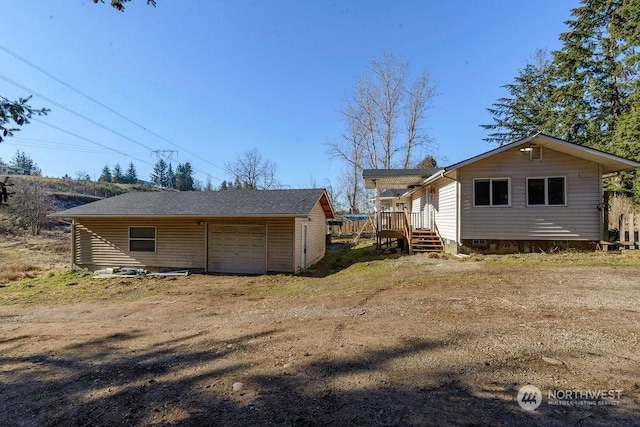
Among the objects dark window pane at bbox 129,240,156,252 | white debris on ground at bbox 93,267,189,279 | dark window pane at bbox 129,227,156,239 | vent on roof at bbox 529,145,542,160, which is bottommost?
white debris on ground at bbox 93,267,189,279

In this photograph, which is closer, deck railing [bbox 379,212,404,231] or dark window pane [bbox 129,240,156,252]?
dark window pane [bbox 129,240,156,252]

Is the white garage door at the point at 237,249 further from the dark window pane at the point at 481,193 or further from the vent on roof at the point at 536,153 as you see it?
the vent on roof at the point at 536,153

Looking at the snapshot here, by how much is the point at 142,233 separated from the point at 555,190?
16056mm

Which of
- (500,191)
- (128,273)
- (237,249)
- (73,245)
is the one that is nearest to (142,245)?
(128,273)

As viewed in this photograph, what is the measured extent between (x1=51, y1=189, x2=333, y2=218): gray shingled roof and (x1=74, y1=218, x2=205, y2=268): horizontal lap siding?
0.56m

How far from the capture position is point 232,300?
28.0ft

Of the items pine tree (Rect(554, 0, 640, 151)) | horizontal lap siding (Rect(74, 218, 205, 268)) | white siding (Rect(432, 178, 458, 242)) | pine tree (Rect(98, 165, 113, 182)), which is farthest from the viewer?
pine tree (Rect(98, 165, 113, 182))

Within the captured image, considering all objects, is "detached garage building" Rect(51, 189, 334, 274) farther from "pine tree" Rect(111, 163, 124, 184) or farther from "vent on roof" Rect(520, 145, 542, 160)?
"pine tree" Rect(111, 163, 124, 184)

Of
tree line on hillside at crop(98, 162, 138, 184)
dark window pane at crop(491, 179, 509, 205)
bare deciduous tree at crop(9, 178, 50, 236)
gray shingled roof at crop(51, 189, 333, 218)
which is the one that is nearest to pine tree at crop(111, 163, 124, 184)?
tree line on hillside at crop(98, 162, 138, 184)

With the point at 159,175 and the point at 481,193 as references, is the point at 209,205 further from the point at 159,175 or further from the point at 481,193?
the point at 159,175

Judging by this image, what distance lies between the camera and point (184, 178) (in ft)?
282

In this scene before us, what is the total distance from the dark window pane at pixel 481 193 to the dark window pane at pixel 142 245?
1299cm

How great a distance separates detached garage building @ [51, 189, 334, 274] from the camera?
42.9 feet

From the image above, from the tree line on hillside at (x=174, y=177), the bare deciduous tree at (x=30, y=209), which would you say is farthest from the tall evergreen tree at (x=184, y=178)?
the bare deciduous tree at (x=30, y=209)
